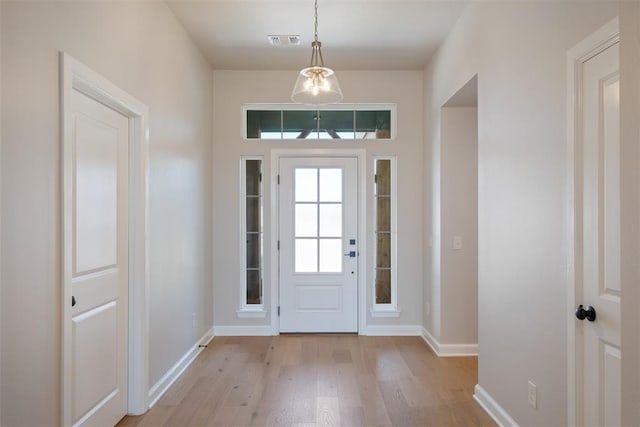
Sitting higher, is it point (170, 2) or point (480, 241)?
point (170, 2)

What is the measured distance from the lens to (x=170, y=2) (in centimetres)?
312

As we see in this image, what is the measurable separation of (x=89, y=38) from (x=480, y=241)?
8.92 ft

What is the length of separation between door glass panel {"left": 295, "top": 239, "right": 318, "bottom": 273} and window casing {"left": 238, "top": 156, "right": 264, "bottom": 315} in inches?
16.8

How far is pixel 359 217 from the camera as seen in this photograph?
457 cm

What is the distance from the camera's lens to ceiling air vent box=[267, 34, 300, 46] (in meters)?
3.68

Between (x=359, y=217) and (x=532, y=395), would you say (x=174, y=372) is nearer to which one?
(x=359, y=217)

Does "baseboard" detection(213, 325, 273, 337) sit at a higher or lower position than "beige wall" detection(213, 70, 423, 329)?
lower

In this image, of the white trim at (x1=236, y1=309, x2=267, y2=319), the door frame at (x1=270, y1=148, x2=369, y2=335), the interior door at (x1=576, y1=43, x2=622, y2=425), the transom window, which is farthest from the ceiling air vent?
the white trim at (x1=236, y1=309, x2=267, y2=319)

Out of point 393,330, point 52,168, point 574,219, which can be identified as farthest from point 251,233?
point 574,219

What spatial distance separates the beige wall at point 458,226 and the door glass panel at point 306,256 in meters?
1.42

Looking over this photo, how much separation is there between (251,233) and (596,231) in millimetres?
3538

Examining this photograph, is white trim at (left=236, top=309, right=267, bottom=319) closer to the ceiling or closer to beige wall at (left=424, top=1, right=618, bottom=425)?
beige wall at (left=424, top=1, right=618, bottom=425)

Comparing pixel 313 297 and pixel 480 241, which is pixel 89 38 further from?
pixel 313 297

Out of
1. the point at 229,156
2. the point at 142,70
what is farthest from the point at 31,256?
the point at 229,156
